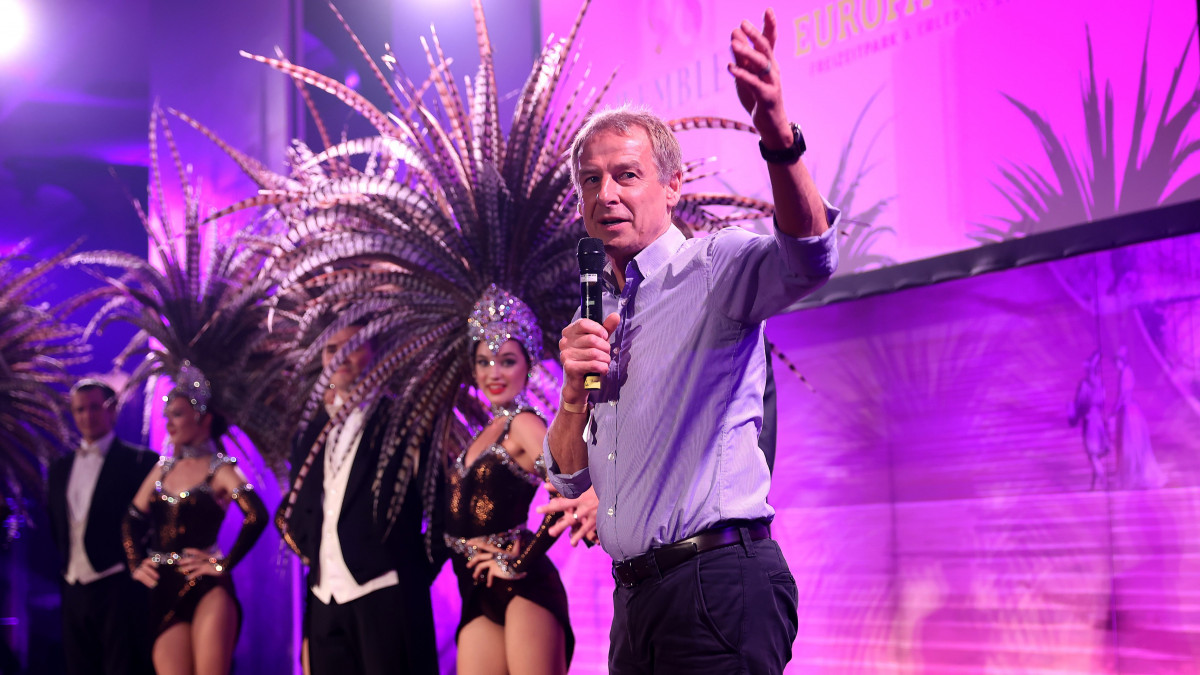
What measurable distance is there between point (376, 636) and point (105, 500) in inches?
98.4

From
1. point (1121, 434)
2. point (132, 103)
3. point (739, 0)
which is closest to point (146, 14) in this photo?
point (132, 103)

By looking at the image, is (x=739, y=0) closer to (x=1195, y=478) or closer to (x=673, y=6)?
(x=673, y=6)

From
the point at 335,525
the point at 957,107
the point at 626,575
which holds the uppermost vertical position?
the point at 957,107

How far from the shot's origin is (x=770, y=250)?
166 cm

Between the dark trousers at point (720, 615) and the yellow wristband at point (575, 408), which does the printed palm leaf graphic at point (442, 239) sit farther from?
the dark trousers at point (720, 615)

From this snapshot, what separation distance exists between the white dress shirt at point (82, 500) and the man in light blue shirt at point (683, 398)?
437cm

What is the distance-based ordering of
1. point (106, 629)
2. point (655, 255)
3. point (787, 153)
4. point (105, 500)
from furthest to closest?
1. point (105, 500)
2. point (106, 629)
3. point (655, 255)
4. point (787, 153)

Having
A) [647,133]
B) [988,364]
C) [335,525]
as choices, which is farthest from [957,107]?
[335,525]

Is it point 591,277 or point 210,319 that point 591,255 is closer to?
point 591,277

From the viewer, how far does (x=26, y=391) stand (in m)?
5.96

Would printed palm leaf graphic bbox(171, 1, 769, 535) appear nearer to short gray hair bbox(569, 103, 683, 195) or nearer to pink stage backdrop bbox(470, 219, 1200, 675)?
pink stage backdrop bbox(470, 219, 1200, 675)

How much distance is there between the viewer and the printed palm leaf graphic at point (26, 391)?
5.89m

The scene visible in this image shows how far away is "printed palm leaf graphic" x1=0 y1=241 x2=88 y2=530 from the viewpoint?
232 inches

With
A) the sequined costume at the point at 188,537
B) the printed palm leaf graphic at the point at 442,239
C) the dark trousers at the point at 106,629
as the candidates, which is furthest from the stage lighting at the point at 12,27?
the printed palm leaf graphic at the point at 442,239
